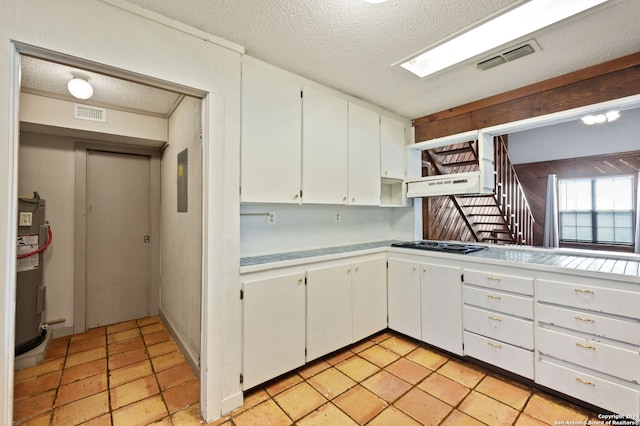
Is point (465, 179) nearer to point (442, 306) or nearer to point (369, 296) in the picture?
point (442, 306)

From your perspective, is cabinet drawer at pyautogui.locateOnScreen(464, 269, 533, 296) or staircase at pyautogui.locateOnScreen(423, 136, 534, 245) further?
staircase at pyautogui.locateOnScreen(423, 136, 534, 245)

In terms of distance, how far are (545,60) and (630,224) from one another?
4.82 meters

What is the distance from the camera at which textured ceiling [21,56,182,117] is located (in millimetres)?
2119

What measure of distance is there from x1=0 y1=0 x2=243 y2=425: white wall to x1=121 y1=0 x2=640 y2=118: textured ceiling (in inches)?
6.5

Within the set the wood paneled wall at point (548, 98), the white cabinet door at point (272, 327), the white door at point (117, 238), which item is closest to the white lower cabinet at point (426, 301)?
the white cabinet door at point (272, 327)

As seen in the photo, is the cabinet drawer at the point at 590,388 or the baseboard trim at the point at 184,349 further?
the baseboard trim at the point at 184,349

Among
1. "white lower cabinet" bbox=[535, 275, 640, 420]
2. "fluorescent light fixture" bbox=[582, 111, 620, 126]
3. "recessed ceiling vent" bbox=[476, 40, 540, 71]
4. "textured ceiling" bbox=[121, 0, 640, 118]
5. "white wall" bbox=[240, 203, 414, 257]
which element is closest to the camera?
"textured ceiling" bbox=[121, 0, 640, 118]

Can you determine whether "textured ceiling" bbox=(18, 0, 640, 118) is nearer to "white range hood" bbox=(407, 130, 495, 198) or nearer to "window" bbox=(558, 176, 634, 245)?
"white range hood" bbox=(407, 130, 495, 198)

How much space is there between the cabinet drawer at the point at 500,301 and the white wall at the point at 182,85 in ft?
5.94

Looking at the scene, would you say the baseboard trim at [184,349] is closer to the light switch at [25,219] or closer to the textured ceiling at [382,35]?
the light switch at [25,219]

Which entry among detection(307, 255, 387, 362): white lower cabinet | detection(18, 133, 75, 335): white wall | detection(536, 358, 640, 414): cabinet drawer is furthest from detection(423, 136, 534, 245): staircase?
detection(18, 133, 75, 335): white wall

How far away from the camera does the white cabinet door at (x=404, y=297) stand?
265 centimetres

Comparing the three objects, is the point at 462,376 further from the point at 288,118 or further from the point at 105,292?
the point at 105,292

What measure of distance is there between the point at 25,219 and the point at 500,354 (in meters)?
4.01
